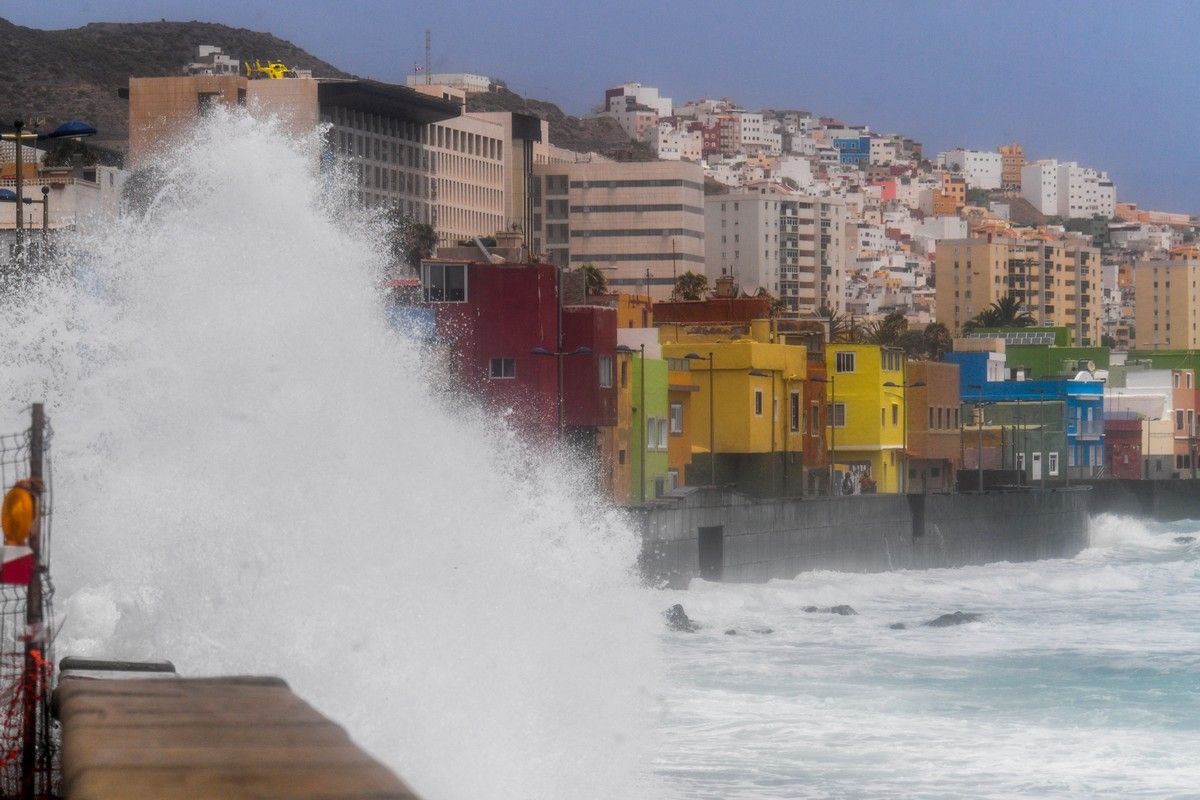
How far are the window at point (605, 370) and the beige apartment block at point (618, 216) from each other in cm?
9607

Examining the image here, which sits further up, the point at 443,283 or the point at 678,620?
the point at 443,283

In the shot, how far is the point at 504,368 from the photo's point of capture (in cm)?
4609

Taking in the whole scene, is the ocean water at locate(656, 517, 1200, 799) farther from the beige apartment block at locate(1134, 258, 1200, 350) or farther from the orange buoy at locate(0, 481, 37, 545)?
the beige apartment block at locate(1134, 258, 1200, 350)

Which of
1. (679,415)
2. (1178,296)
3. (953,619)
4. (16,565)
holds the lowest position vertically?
(953,619)

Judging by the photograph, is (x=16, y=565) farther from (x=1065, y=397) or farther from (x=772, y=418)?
(x=1065, y=397)

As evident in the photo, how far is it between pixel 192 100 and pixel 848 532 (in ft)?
231

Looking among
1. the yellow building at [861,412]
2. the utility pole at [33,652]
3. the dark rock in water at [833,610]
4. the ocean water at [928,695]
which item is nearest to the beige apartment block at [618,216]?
the yellow building at [861,412]

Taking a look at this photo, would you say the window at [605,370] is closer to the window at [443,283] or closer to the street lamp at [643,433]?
the street lamp at [643,433]

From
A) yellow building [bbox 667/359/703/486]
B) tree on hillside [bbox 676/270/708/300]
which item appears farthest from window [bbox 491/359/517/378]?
tree on hillside [bbox 676/270/708/300]

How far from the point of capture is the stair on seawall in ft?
21.6

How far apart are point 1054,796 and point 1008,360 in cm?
7920

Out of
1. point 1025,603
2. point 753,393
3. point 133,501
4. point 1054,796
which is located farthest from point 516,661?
point 753,393

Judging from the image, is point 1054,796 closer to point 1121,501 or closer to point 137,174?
point 137,174

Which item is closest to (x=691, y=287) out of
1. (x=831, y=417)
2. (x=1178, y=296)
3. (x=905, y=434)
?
(x=905, y=434)
